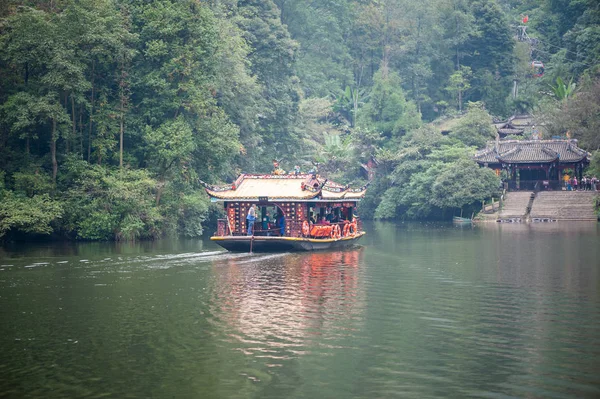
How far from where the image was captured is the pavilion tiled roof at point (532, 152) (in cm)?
5819

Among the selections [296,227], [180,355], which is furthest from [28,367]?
[296,227]

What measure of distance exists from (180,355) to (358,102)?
73.5 m

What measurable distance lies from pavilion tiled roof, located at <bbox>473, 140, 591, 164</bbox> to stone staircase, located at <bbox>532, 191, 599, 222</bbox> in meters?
3.49

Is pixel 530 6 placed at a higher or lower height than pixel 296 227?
higher

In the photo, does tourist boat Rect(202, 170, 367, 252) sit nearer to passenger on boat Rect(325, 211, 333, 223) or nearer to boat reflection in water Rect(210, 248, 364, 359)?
passenger on boat Rect(325, 211, 333, 223)

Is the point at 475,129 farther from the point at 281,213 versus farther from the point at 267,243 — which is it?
the point at 267,243

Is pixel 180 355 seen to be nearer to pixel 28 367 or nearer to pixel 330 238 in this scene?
pixel 28 367

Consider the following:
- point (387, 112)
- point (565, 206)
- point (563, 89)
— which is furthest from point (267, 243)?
point (563, 89)

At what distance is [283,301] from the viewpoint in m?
19.2

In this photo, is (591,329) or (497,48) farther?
(497,48)

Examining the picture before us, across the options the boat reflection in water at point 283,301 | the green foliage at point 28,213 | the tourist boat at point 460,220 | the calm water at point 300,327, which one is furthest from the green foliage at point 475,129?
the boat reflection in water at point 283,301

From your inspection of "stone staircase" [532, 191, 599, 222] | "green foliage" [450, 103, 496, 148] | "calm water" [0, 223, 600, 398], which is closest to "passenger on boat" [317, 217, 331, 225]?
"calm water" [0, 223, 600, 398]

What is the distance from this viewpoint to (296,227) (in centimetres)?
3134

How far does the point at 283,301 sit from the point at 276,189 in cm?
1343
